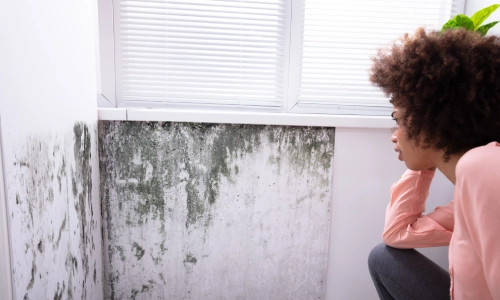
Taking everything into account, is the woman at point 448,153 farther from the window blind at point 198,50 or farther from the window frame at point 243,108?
the window blind at point 198,50

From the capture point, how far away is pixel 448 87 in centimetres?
75

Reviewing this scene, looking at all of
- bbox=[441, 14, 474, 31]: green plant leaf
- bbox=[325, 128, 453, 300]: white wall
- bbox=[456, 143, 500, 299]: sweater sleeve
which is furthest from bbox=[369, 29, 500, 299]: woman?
bbox=[325, 128, 453, 300]: white wall

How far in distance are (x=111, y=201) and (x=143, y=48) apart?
652mm

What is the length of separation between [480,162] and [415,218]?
422 millimetres


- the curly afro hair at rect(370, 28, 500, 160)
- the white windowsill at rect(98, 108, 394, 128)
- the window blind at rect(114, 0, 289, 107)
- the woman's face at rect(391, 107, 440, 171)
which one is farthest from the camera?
the window blind at rect(114, 0, 289, 107)

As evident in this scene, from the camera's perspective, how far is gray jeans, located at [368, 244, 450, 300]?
0.94m

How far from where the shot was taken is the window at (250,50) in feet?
4.62

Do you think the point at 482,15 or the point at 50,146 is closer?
the point at 50,146

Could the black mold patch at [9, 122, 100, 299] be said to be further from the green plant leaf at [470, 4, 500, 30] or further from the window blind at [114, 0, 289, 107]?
the green plant leaf at [470, 4, 500, 30]

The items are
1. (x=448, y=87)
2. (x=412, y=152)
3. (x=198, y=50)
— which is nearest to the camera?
(x=448, y=87)

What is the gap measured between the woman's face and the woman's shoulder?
0.17m

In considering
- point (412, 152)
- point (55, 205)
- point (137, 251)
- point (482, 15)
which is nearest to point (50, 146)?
point (55, 205)

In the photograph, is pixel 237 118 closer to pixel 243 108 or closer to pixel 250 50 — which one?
pixel 243 108

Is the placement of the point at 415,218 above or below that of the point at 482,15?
below
